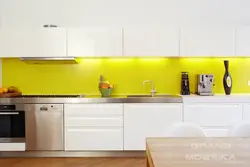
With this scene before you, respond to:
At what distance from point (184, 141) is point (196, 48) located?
98.7 inches

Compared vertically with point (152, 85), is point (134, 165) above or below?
below

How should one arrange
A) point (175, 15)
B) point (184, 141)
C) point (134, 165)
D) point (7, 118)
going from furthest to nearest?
point (175, 15) → point (7, 118) → point (134, 165) → point (184, 141)

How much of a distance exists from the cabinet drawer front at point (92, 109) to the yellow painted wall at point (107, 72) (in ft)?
2.22

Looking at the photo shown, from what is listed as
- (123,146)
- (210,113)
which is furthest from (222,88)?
(123,146)

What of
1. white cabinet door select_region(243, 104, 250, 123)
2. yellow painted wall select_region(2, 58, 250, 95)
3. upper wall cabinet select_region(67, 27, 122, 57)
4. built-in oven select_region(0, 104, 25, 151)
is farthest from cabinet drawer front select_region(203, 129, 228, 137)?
built-in oven select_region(0, 104, 25, 151)

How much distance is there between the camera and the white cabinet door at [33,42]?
4215 mm

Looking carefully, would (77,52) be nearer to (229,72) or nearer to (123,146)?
(123,146)

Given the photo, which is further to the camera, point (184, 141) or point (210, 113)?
point (210, 113)

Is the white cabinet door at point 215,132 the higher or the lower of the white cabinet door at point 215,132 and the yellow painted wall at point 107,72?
the lower

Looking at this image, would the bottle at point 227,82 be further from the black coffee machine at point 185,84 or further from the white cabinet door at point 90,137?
the white cabinet door at point 90,137

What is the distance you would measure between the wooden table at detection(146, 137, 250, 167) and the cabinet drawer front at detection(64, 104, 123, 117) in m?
1.99

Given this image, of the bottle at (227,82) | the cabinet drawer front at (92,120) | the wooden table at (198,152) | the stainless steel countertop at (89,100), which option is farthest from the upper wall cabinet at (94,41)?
the wooden table at (198,152)

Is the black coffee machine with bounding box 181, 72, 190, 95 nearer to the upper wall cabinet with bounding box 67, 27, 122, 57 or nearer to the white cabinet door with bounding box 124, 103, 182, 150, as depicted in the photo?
the white cabinet door with bounding box 124, 103, 182, 150

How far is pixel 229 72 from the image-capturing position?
4.61 m
